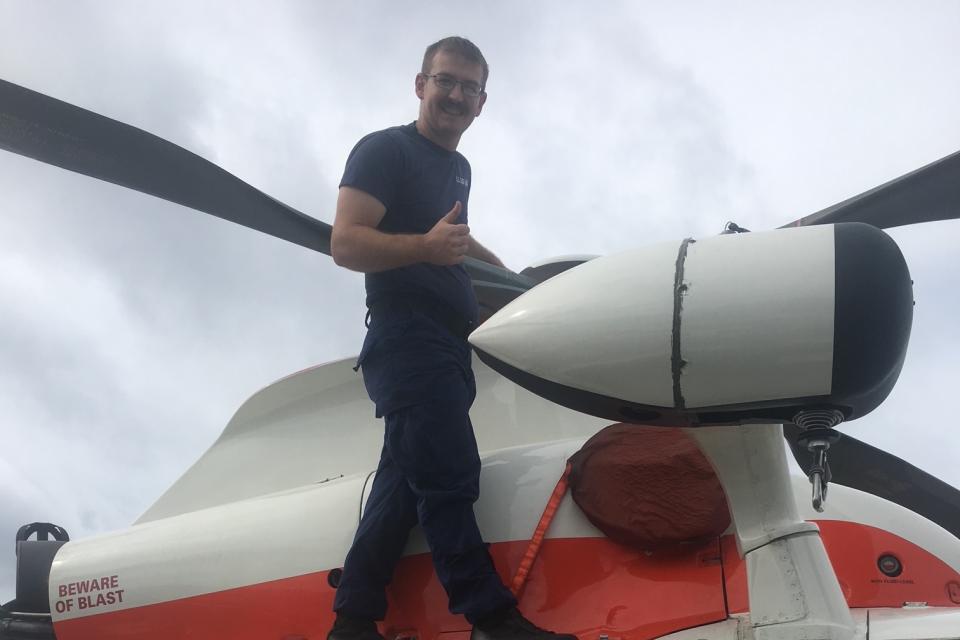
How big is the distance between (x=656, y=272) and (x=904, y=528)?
4.89ft

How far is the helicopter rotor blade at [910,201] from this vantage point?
2436 mm

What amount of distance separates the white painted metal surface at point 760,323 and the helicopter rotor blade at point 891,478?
166cm

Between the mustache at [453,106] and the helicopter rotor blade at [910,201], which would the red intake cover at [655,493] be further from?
the mustache at [453,106]

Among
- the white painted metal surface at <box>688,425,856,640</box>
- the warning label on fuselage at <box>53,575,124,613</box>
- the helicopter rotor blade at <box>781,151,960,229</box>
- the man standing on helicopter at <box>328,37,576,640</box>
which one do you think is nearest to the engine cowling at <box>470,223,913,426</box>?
the white painted metal surface at <box>688,425,856,640</box>

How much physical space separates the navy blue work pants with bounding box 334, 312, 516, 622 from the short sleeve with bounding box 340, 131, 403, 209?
38 cm

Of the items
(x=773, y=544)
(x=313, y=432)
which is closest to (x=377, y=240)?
(x=773, y=544)

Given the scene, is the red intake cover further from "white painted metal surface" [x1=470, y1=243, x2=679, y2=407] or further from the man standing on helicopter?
"white painted metal surface" [x1=470, y1=243, x2=679, y2=407]

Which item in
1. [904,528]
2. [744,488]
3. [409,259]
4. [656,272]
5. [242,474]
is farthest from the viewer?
[242,474]

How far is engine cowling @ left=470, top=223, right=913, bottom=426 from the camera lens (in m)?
1.73

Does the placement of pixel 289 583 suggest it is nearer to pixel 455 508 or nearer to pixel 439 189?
pixel 455 508

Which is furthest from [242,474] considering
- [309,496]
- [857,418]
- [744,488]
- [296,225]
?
[857,418]

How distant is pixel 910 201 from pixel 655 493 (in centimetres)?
109

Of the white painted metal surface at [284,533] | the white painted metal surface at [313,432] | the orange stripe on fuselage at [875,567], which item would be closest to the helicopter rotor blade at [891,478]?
the white painted metal surface at [284,533]

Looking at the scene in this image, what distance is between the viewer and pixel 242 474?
3930 mm
